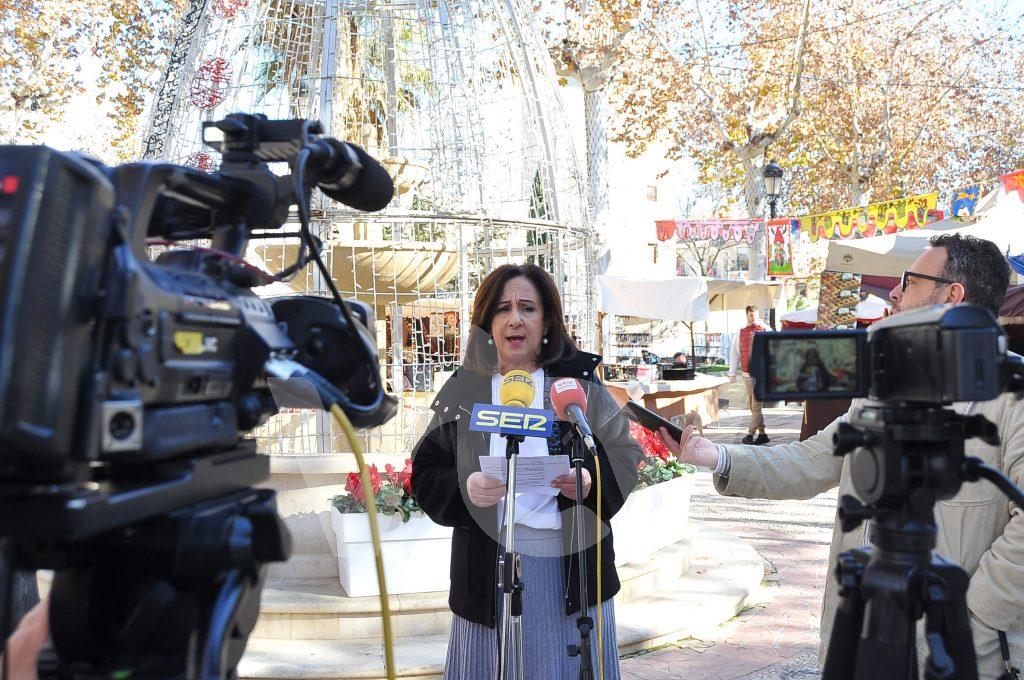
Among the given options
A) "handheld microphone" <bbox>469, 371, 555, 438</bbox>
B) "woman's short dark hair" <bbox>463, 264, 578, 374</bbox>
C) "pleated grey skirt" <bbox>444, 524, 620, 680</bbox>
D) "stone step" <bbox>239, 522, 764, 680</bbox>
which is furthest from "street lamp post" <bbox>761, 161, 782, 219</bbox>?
"handheld microphone" <bbox>469, 371, 555, 438</bbox>

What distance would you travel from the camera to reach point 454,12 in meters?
4.89

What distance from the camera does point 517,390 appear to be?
261 cm

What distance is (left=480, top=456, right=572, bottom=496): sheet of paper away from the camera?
245 cm

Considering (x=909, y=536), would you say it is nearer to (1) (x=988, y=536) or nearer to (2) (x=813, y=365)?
(2) (x=813, y=365)

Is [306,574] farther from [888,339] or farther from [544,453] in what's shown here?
[888,339]

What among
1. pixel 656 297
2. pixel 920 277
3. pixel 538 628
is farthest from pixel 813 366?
pixel 656 297

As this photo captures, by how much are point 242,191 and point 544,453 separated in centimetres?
163

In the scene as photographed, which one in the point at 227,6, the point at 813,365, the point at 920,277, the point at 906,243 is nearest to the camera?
the point at 813,365

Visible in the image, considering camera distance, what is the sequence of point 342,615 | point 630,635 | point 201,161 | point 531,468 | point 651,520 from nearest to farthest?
point 531,468 → point 342,615 → point 630,635 → point 201,161 → point 651,520

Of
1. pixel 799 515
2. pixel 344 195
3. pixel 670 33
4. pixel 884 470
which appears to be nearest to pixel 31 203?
pixel 344 195

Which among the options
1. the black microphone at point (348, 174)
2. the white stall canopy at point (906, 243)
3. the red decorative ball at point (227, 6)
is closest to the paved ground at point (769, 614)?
the white stall canopy at point (906, 243)

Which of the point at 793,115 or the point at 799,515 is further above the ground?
the point at 793,115

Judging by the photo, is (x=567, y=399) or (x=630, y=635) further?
(x=630, y=635)

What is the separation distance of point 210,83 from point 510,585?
3.71 metres
